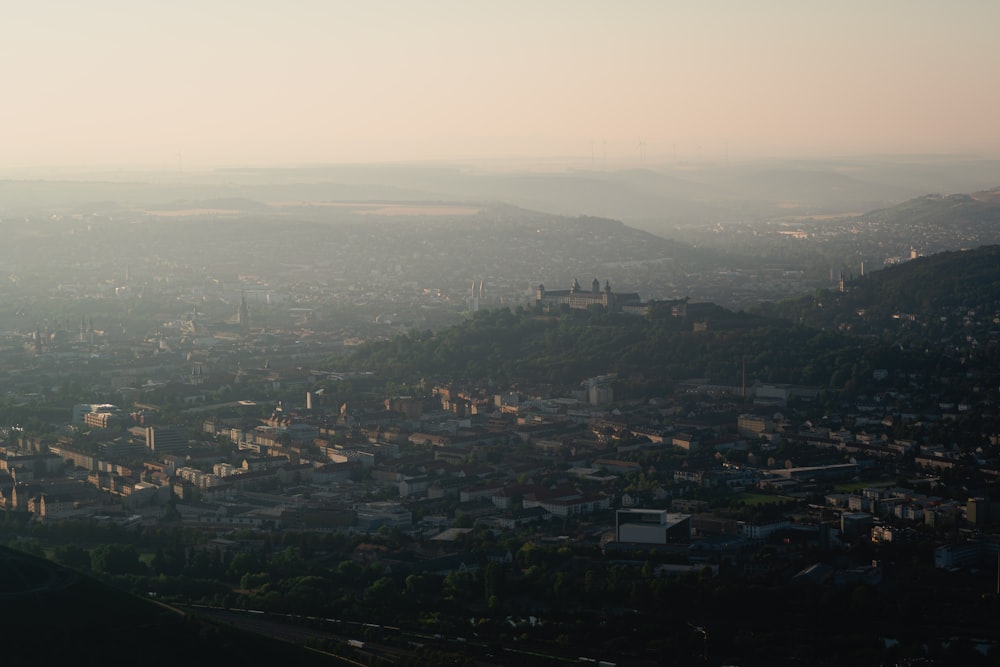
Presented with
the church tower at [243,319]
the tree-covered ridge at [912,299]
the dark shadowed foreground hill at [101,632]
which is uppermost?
the dark shadowed foreground hill at [101,632]

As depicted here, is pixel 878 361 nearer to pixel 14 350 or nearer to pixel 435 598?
pixel 435 598

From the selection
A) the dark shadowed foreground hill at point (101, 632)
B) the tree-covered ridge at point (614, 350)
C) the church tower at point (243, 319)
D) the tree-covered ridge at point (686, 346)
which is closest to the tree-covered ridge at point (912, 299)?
the tree-covered ridge at point (686, 346)

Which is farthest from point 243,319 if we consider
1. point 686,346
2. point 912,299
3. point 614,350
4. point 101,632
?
point 101,632

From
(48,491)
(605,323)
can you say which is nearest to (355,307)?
(605,323)

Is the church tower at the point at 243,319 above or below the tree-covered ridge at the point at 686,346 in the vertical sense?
below

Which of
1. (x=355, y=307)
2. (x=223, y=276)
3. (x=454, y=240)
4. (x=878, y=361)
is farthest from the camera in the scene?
(x=454, y=240)

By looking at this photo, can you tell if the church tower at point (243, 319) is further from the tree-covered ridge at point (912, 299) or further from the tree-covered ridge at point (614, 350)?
the tree-covered ridge at point (912, 299)

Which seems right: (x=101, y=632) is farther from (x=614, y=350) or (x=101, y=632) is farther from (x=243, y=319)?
(x=243, y=319)

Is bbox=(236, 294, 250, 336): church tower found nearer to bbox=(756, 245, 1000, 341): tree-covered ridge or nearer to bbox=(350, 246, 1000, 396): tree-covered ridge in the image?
bbox=(350, 246, 1000, 396): tree-covered ridge

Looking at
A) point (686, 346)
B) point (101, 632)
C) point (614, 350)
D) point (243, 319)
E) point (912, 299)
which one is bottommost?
point (243, 319)

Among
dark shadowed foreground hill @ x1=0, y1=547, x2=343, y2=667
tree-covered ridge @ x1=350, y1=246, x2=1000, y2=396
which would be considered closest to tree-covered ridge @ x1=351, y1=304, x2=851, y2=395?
tree-covered ridge @ x1=350, y1=246, x2=1000, y2=396

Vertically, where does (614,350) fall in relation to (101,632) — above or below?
below
